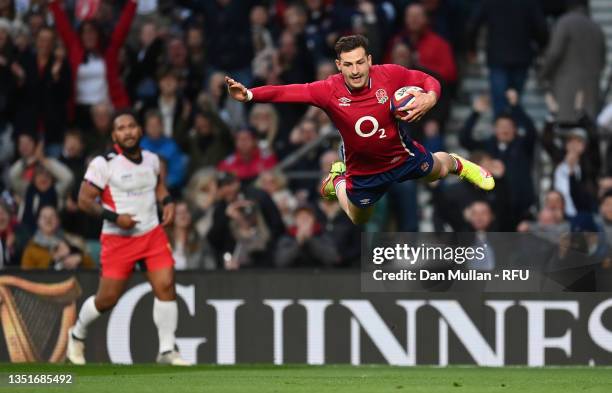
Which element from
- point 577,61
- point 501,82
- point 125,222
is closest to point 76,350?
point 125,222

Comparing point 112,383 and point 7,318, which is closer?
point 112,383

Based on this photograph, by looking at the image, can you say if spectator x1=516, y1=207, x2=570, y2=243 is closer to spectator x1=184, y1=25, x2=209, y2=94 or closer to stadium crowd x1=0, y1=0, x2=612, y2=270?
stadium crowd x1=0, y1=0, x2=612, y2=270

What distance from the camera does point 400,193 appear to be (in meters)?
18.0

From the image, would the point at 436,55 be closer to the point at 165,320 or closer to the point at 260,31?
the point at 260,31

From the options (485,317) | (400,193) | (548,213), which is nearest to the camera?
(485,317)

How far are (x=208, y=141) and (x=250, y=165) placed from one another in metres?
0.71

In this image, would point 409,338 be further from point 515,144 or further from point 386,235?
point 515,144

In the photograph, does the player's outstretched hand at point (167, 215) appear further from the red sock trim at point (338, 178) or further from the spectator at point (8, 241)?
the spectator at point (8, 241)

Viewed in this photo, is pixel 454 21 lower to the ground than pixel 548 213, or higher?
higher

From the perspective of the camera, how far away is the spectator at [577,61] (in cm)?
1902

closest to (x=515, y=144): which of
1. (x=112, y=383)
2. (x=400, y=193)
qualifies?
(x=400, y=193)

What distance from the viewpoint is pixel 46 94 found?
63.8ft

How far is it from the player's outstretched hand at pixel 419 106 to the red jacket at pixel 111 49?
774cm

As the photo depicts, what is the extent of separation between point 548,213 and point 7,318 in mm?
5601
